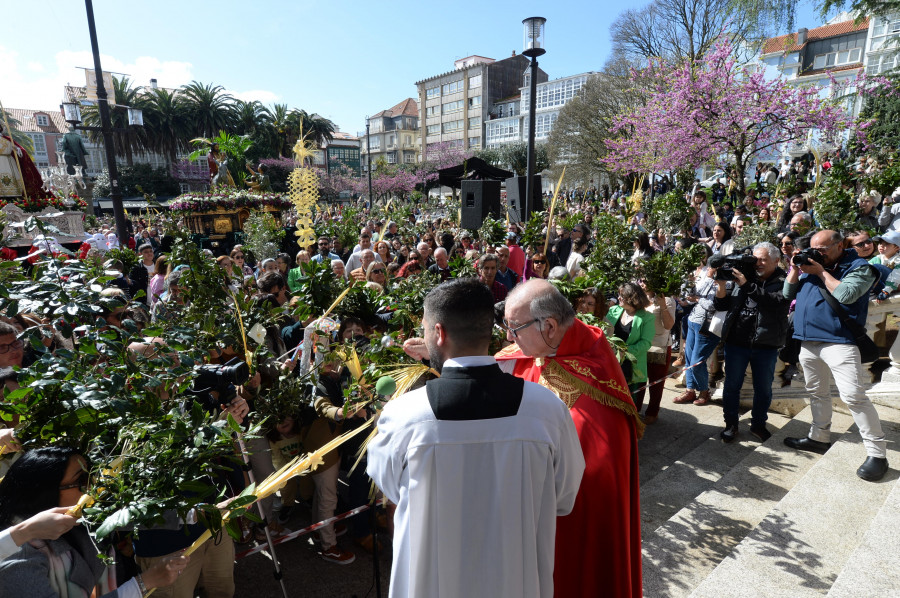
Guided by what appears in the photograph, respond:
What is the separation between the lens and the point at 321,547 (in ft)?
12.0

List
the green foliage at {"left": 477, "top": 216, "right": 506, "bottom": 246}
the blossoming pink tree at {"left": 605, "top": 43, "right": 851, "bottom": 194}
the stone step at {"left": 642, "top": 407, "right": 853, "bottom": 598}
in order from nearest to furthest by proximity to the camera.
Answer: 1. the stone step at {"left": 642, "top": 407, "right": 853, "bottom": 598}
2. the green foliage at {"left": 477, "top": 216, "right": 506, "bottom": 246}
3. the blossoming pink tree at {"left": 605, "top": 43, "right": 851, "bottom": 194}

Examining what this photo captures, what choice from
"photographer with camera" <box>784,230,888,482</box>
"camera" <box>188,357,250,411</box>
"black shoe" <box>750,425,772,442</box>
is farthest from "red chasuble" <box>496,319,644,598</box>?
"black shoe" <box>750,425,772,442</box>

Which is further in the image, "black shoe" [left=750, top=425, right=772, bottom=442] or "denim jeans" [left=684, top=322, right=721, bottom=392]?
"denim jeans" [left=684, top=322, right=721, bottom=392]

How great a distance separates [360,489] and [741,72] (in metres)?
17.8

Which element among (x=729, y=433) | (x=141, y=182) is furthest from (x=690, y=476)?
(x=141, y=182)

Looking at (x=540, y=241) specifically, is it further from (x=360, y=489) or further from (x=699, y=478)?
(x=360, y=489)

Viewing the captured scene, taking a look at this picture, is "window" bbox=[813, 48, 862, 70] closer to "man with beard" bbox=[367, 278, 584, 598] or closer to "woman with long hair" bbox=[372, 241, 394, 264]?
"woman with long hair" bbox=[372, 241, 394, 264]

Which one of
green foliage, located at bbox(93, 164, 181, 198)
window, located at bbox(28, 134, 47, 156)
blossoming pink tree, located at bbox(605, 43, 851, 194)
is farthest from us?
window, located at bbox(28, 134, 47, 156)

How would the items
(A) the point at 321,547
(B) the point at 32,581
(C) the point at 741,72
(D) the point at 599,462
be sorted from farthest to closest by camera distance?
(C) the point at 741,72 < (A) the point at 321,547 < (D) the point at 599,462 < (B) the point at 32,581

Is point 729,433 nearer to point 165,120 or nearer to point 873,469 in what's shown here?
point 873,469

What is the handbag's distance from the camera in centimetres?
413

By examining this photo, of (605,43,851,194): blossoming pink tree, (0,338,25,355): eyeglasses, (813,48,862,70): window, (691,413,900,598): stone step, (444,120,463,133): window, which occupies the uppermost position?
(813,48,862,70): window

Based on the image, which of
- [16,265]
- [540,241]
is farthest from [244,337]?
[540,241]

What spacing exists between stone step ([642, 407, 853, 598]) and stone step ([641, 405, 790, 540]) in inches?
4.6
